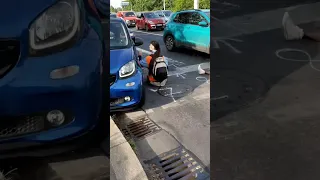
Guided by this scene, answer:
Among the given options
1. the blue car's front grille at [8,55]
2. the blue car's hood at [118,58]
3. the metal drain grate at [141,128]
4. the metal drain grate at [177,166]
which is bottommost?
the metal drain grate at [177,166]

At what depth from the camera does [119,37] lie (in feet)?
16.0

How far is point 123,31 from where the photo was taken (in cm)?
506

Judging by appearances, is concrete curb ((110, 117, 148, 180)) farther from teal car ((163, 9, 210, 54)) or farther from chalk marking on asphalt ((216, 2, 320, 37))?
teal car ((163, 9, 210, 54))

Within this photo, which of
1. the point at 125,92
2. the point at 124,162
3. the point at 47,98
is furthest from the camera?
the point at 125,92

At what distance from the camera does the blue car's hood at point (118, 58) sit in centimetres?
430

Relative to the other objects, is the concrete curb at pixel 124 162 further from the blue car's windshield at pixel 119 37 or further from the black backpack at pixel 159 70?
the black backpack at pixel 159 70

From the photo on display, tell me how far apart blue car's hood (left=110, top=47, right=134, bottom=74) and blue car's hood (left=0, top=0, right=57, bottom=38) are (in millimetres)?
2920

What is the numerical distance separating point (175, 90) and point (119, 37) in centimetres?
162

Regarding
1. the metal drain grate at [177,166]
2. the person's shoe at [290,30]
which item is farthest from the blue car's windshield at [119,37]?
the person's shoe at [290,30]

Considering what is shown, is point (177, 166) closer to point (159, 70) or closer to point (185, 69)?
point (159, 70)

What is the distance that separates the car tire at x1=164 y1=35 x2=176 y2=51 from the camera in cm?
1042

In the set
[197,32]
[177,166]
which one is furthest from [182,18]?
[177,166]

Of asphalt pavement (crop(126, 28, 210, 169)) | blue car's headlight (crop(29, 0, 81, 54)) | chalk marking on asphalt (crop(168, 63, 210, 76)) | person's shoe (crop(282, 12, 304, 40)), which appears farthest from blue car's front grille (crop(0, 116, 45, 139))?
chalk marking on asphalt (crop(168, 63, 210, 76))

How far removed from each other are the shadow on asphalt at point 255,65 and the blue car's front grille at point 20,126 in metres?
1.13
